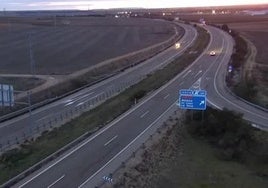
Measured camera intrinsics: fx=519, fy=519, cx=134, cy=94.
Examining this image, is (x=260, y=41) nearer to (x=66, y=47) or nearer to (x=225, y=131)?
(x=66, y=47)

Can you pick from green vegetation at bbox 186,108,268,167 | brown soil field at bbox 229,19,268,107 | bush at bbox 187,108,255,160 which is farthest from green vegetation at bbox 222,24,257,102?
bush at bbox 187,108,255,160

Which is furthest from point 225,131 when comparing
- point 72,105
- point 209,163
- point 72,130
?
point 72,105

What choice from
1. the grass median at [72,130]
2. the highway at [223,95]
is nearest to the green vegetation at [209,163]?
the highway at [223,95]

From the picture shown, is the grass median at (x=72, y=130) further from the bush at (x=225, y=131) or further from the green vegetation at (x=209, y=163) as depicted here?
the bush at (x=225, y=131)

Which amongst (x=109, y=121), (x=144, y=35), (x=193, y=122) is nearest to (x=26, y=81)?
(x=109, y=121)

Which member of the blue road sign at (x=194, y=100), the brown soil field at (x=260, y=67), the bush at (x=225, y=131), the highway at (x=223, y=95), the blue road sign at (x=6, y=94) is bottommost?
the brown soil field at (x=260, y=67)

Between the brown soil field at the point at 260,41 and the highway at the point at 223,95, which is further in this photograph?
the brown soil field at the point at 260,41

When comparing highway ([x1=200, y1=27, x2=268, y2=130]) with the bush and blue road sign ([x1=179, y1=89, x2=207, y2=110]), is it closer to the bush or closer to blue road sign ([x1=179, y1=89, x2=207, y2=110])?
the bush
